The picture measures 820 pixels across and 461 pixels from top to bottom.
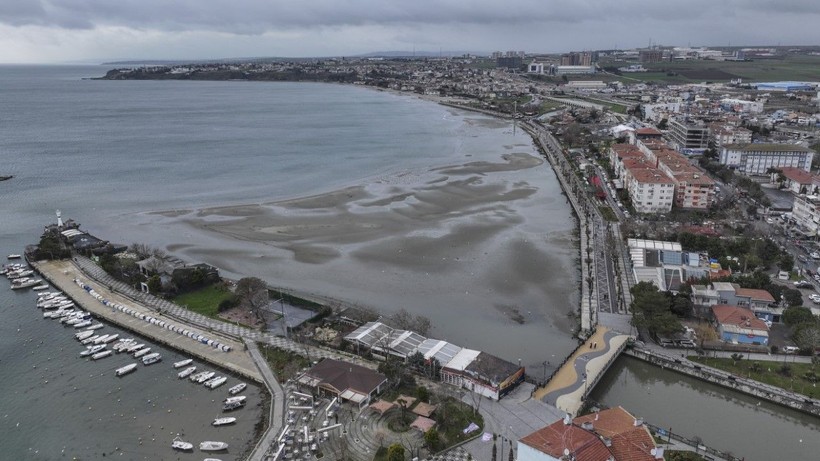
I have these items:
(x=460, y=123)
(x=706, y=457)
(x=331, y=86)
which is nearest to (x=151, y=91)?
(x=331, y=86)

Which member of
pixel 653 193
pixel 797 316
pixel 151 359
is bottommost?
pixel 151 359

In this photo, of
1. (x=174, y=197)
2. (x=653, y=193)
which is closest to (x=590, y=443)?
(x=653, y=193)

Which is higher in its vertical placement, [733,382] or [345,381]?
[345,381]

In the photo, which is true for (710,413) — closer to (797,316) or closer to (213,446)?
(797,316)

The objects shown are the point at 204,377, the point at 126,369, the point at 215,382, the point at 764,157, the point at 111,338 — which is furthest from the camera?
the point at 764,157

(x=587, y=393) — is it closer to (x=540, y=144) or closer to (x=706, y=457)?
(x=706, y=457)

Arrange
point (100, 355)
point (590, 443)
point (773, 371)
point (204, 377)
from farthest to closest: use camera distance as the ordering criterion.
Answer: point (100, 355)
point (204, 377)
point (773, 371)
point (590, 443)

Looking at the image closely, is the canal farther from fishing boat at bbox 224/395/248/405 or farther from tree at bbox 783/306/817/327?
fishing boat at bbox 224/395/248/405
